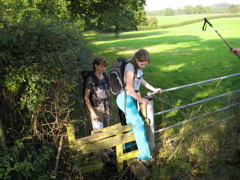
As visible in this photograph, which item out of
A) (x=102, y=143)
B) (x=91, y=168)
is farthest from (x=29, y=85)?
(x=91, y=168)

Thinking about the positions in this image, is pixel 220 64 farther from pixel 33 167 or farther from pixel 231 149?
pixel 33 167

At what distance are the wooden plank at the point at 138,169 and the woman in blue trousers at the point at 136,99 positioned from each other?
104 mm

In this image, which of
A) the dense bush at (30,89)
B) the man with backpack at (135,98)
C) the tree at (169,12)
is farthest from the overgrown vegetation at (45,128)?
the tree at (169,12)

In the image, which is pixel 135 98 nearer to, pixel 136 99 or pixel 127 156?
pixel 136 99

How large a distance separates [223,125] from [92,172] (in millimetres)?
2962

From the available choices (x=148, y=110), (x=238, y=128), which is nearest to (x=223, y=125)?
(x=238, y=128)

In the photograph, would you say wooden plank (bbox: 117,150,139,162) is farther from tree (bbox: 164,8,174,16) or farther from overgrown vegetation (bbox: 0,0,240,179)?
tree (bbox: 164,8,174,16)

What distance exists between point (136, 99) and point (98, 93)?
0.72 meters

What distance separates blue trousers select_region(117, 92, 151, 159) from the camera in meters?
3.88

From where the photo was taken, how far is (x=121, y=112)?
14.2 feet

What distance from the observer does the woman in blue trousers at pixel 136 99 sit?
3.78 m

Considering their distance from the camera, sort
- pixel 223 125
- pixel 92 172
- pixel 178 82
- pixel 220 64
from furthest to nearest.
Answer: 1. pixel 220 64
2. pixel 178 82
3. pixel 223 125
4. pixel 92 172

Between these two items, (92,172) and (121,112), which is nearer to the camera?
(92,172)

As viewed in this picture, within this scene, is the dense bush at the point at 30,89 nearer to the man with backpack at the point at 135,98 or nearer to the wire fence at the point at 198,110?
the man with backpack at the point at 135,98
